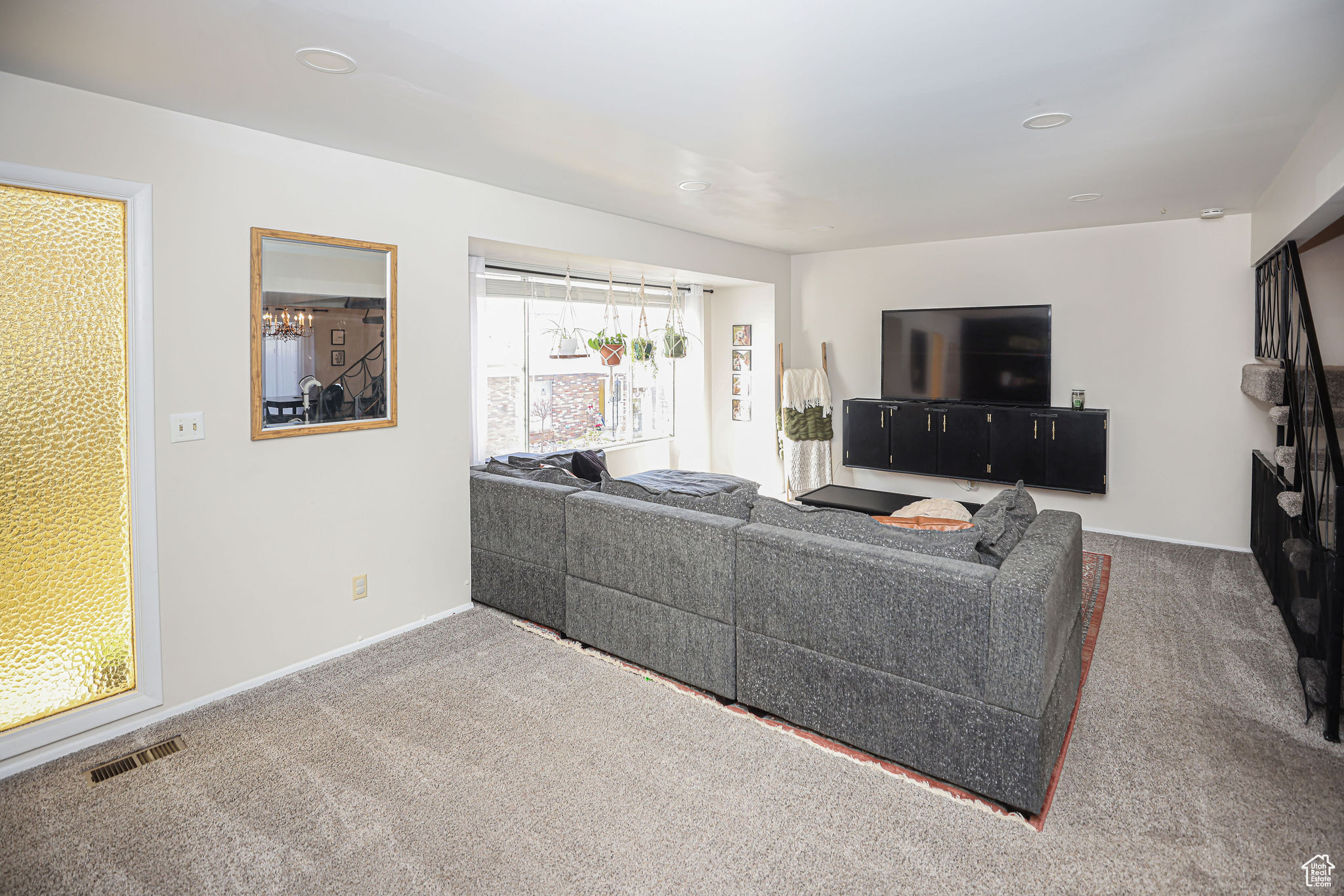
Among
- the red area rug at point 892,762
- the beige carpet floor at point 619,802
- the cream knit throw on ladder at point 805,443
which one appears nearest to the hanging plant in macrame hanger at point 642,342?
the cream knit throw on ladder at point 805,443

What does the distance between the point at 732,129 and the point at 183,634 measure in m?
2.97

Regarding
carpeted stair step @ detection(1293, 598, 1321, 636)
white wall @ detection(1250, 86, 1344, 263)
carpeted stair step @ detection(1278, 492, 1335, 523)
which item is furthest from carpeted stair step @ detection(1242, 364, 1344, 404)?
carpeted stair step @ detection(1293, 598, 1321, 636)

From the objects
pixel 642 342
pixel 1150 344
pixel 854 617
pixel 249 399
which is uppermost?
pixel 642 342

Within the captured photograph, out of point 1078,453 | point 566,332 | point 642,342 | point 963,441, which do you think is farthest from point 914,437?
point 566,332

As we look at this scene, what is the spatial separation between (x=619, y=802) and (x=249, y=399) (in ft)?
7.14

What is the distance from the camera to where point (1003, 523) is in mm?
2533

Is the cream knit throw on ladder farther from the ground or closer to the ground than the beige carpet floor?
farther from the ground

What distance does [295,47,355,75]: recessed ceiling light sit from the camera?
2.13m

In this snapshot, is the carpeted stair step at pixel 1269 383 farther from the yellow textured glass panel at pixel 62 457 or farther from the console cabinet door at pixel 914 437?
the yellow textured glass panel at pixel 62 457

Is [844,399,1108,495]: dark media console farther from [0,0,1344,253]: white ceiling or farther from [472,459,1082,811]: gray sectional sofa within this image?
[472,459,1082,811]: gray sectional sofa

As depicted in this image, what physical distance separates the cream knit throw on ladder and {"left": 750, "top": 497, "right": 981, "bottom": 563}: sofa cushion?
3482mm

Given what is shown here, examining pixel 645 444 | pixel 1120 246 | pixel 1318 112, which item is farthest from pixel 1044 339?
pixel 645 444

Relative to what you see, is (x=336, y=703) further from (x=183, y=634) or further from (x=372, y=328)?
(x=372, y=328)

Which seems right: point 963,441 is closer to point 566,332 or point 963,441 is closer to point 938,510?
point 938,510
